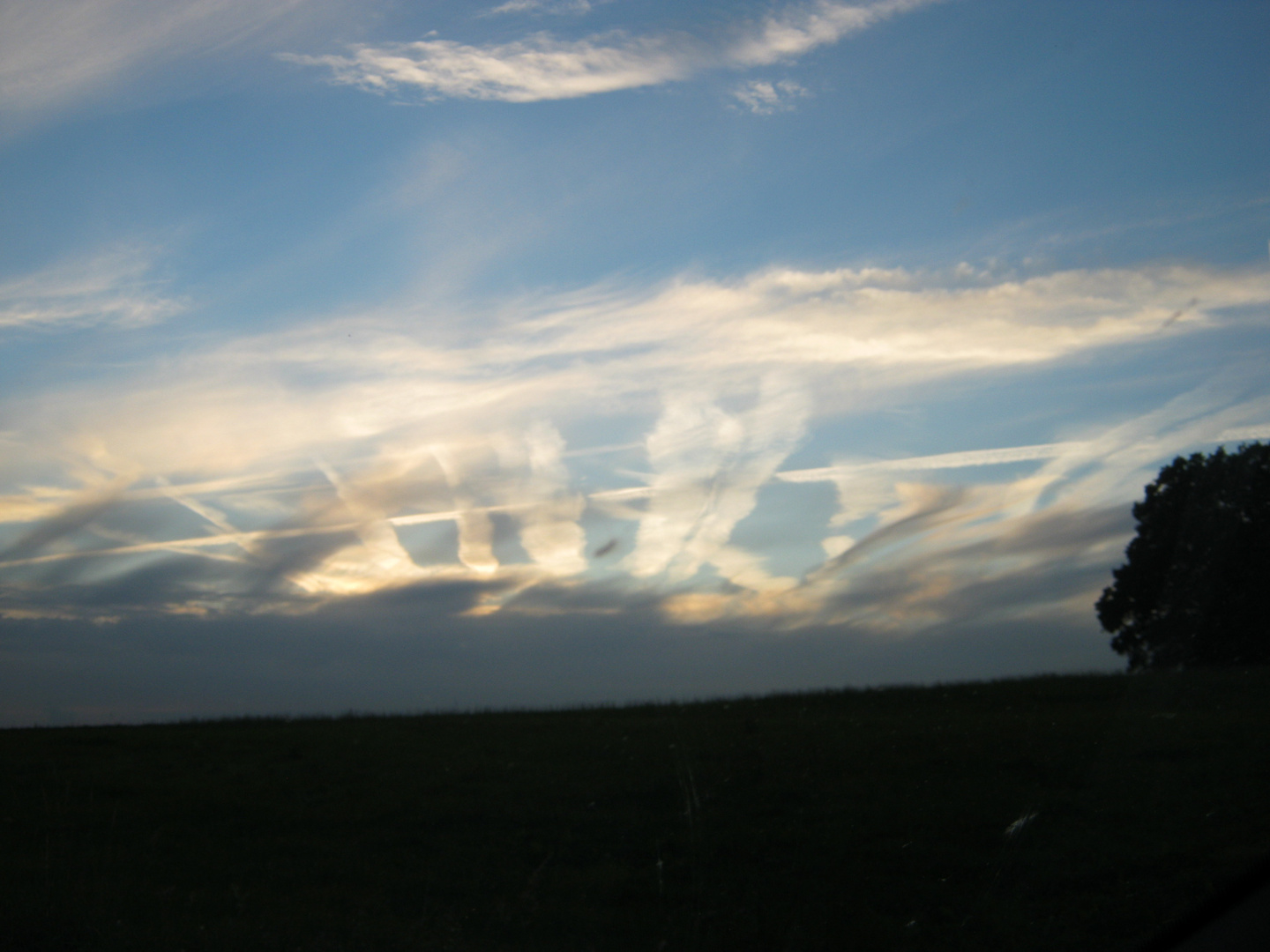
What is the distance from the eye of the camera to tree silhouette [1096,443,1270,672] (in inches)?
1635

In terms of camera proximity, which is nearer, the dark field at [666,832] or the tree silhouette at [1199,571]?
the dark field at [666,832]

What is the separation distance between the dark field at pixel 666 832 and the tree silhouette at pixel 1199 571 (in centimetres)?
1524

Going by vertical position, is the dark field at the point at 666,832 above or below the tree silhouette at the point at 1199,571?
below

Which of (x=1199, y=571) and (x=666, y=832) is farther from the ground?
(x=1199, y=571)

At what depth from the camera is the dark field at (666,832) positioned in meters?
12.3

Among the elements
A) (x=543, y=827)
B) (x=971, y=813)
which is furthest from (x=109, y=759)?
(x=971, y=813)

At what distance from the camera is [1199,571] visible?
156 ft

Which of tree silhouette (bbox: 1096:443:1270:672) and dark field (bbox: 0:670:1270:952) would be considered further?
tree silhouette (bbox: 1096:443:1270:672)

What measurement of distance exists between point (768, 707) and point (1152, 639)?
25146mm

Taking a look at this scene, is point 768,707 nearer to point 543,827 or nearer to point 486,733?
point 486,733

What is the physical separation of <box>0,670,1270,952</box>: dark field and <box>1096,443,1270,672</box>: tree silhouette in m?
15.2

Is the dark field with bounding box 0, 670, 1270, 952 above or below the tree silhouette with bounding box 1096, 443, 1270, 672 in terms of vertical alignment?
below

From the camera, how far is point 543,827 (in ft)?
59.0

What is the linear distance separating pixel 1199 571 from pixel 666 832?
42069mm
